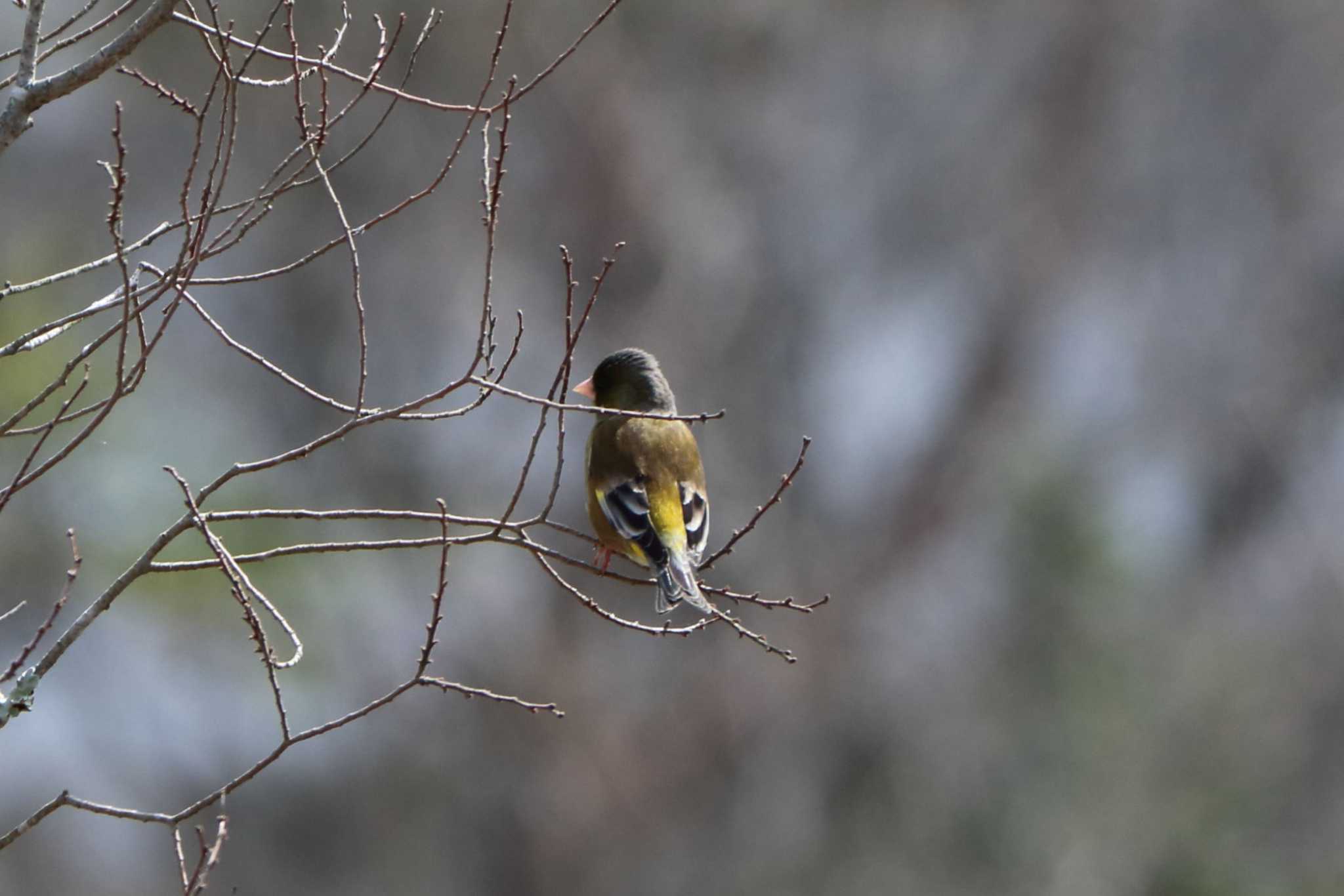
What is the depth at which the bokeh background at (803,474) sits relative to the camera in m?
16.0

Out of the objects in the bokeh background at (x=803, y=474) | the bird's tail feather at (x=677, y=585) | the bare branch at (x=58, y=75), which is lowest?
the bare branch at (x=58, y=75)

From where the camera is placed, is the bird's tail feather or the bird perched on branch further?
the bird perched on branch

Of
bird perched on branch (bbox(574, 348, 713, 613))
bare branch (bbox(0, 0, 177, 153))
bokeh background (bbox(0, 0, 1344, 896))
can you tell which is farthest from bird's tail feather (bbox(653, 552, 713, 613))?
bokeh background (bbox(0, 0, 1344, 896))

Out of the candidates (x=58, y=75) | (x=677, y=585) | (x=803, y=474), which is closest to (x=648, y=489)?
(x=677, y=585)

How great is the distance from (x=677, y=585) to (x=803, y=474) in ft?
40.6

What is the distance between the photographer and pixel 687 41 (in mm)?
18000

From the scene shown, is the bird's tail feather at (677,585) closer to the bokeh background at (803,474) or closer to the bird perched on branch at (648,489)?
the bird perched on branch at (648,489)

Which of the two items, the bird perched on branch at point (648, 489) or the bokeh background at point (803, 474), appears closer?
the bird perched on branch at point (648, 489)

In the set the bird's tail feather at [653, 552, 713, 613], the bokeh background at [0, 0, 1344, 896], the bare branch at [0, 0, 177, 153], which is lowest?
the bare branch at [0, 0, 177, 153]

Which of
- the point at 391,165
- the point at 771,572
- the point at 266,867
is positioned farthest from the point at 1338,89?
the point at 266,867

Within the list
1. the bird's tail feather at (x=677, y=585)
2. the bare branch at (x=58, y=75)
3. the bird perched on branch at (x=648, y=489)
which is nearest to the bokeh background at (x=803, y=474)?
the bird perched on branch at (x=648, y=489)

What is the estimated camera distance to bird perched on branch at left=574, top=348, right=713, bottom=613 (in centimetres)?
596

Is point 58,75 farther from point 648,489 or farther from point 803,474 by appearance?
point 803,474

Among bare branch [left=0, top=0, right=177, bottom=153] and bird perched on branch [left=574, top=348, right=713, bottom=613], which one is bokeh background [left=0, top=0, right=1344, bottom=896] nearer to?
bird perched on branch [left=574, top=348, right=713, bottom=613]
